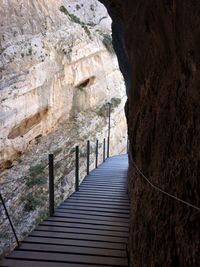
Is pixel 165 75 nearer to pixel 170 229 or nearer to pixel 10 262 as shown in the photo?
pixel 170 229

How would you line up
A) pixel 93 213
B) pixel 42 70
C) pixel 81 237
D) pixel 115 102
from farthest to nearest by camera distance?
pixel 115 102 → pixel 42 70 → pixel 93 213 → pixel 81 237

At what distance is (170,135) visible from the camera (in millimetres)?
2902

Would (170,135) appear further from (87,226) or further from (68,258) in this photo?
(87,226)

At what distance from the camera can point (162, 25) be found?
3500 millimetres

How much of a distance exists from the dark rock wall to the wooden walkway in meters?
1.00

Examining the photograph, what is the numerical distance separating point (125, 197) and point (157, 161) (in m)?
5.38

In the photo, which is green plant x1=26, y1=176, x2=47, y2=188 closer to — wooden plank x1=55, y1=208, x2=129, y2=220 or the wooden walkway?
the wooden walkway

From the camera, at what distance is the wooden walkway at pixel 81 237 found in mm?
4559

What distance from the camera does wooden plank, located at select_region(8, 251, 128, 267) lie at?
455cm

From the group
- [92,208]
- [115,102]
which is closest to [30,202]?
[92,208]

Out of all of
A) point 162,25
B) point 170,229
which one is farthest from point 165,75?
point 170,229

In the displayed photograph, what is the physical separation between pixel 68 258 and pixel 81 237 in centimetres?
79

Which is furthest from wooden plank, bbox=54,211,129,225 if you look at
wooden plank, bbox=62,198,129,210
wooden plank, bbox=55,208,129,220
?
wooden plank, bbox=62,198,129,210

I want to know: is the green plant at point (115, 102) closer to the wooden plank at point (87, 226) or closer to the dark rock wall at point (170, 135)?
the wooden plank at point (87, 226)
